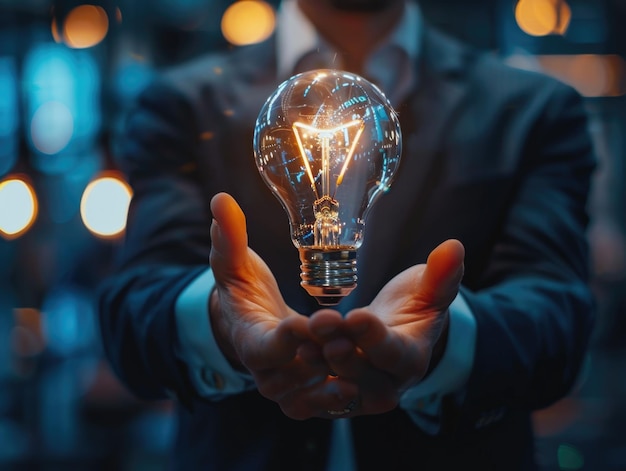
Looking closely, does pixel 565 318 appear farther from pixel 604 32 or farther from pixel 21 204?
pixel 604 32

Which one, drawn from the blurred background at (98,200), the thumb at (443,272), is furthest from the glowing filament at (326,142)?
the blurred background at (98,200)

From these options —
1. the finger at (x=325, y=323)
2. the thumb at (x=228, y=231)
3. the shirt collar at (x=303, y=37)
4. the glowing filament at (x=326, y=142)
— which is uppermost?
the shirt collar at (x=303, y=37)

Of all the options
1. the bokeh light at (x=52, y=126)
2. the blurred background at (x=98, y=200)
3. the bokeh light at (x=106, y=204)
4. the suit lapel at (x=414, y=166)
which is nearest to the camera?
the suit lapel at (x=414, y=166)

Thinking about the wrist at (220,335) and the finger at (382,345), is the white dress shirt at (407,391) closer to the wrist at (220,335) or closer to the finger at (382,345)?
the wrist at (220,335)

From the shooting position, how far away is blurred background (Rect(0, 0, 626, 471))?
3582 mm

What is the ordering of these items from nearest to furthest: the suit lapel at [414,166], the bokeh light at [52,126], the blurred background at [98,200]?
the suit lapel at [414,166] < the blurred background at [98,200] < the bokeh light at [52,126]

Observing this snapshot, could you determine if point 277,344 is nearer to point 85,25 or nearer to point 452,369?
point 452,369

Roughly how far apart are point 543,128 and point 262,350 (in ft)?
1.74

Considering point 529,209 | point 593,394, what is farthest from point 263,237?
point 593,394

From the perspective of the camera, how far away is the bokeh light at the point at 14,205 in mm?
3998

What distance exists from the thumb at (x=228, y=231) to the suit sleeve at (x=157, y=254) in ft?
0.73

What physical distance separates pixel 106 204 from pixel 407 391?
2967mm

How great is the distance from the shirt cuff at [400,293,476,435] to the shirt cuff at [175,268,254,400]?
15 centimetres

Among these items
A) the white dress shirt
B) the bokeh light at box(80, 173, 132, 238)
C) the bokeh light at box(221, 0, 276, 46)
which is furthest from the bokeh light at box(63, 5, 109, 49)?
the white dress shirt
